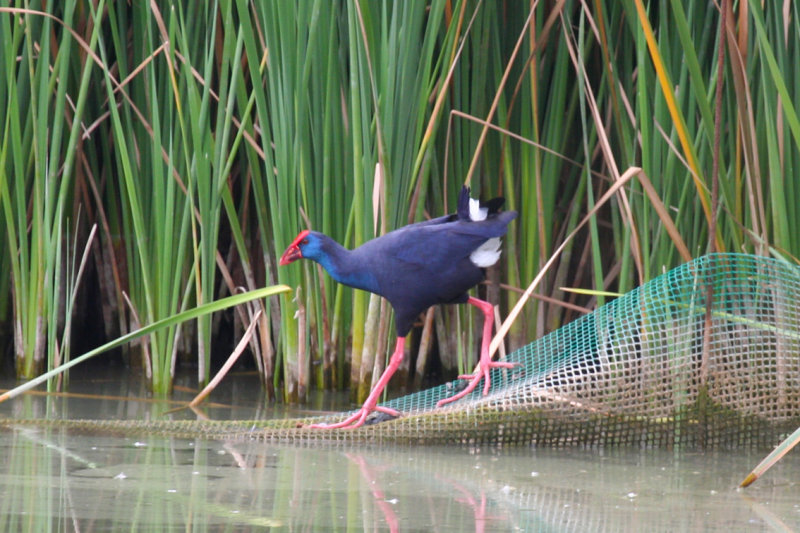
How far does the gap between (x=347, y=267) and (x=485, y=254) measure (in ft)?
1.47

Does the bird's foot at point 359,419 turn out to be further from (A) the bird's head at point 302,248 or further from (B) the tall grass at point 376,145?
(A) the bird's head at point 302,248

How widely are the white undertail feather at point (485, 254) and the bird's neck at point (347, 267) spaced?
0.33 metres

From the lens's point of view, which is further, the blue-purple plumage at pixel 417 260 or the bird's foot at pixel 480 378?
the bird's foot at pixel 480 378

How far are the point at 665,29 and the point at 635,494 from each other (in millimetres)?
1605

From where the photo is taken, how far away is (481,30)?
418 centimetres

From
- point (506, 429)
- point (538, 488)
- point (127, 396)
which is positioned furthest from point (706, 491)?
point (127, 396)

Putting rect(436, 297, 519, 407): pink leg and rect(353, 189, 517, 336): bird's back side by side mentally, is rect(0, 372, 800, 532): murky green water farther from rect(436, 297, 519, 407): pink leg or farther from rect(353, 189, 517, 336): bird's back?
rect(353, 189, 517, 336): bird's back

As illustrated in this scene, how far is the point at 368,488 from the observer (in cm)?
288

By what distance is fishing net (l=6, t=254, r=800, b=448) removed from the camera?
11.3 feet

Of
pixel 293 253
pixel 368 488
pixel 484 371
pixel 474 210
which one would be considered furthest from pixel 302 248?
pixel 368 488

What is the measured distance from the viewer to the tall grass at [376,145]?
3732 millimetres

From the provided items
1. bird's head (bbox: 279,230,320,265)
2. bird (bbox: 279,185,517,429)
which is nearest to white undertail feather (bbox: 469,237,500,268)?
bird (bbox: 279,185,517,429)

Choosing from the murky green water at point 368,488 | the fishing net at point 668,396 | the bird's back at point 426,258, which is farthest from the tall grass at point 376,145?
the murky green water at point 368,488

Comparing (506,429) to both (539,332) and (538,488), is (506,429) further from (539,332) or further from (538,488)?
(539,332)
